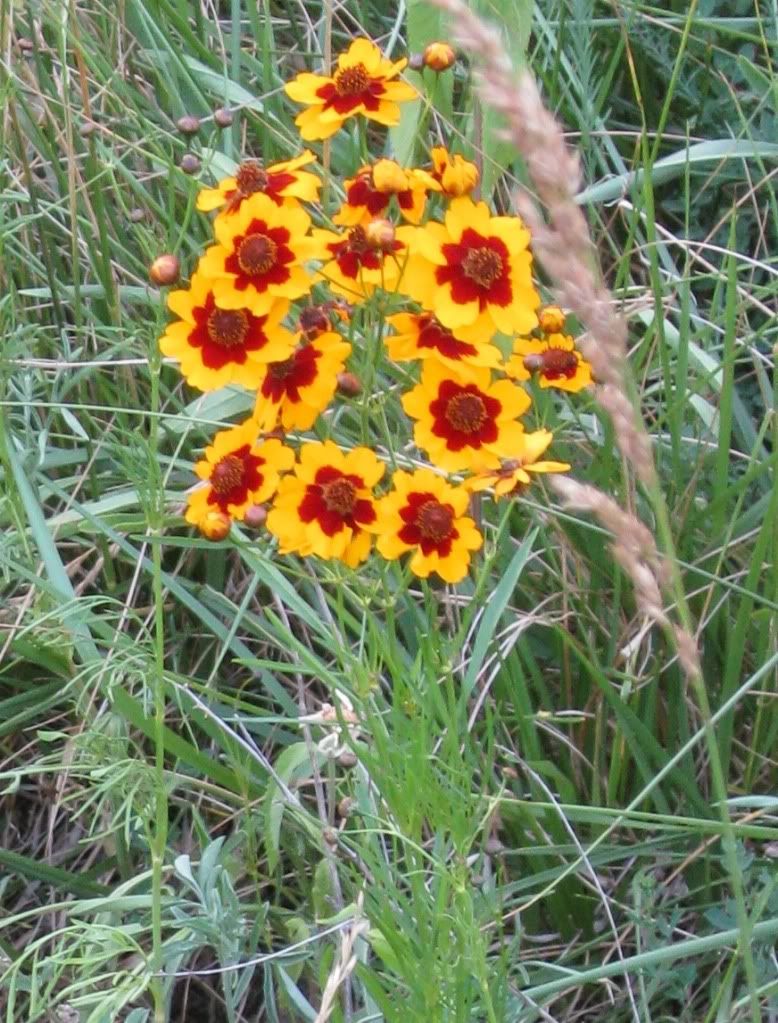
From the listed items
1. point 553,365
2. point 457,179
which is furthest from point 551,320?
point 457,179

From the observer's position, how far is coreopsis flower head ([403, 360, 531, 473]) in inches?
38.1

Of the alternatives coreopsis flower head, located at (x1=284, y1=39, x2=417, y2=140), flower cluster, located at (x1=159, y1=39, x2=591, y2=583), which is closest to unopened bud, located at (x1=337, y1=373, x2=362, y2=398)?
flower cluster, located at (x1=159, y1=39, x2=591, y2=583)

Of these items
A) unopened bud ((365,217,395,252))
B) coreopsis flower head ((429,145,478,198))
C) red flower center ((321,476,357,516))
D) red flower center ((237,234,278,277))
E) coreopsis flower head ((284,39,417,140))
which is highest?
coreopsis flower head ((284,39,417,140))

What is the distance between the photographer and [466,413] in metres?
0.97

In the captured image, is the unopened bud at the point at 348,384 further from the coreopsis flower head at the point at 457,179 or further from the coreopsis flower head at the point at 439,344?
the coreopsis flower head at the point at 457,179

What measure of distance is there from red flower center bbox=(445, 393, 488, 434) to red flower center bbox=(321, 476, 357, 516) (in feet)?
0.30

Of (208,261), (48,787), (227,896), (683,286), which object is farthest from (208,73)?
(227,896)

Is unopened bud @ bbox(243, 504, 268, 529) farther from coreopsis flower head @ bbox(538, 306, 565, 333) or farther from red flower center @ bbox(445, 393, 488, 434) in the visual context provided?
coreopsis flower head @ bbox(538, 306, 565, 333)

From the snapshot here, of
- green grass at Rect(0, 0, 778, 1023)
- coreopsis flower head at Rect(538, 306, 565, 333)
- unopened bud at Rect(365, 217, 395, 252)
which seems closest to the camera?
unopened bud at Rect(365, 217, 395, 252)

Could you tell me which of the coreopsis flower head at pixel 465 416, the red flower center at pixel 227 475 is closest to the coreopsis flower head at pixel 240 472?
the red flower center at pixel 227 475

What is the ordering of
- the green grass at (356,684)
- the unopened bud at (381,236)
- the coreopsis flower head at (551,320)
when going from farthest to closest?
the coreopsis flower head at (551,320)
the green grass at (356,684)
the unopened bud at (381,236)

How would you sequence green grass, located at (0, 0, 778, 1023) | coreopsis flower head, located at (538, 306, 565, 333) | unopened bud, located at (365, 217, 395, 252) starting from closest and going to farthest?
unopened bud, located at (365, 217, 395, 252), green grass, located at (0, 0, 778, 1023), coreopsis flower head, located at (538, 306, 565, 333)

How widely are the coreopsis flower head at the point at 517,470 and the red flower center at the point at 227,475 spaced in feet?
0.52

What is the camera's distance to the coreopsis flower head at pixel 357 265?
3.10ft
